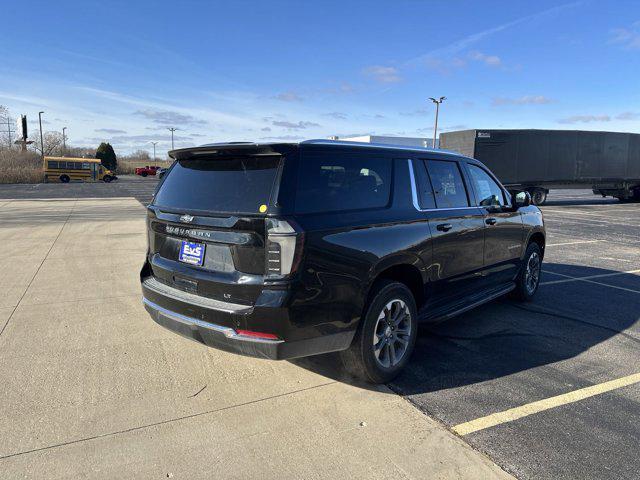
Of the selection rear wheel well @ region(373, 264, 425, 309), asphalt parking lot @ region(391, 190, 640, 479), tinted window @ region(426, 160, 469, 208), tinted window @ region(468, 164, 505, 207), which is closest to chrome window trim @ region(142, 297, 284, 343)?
rear wheel well @ region(373, 264, 425, 309)

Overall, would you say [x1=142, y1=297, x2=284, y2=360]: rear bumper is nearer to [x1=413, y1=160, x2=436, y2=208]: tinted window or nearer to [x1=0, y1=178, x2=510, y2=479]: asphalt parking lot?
[x1=0, y1=178, x2=510, y2=479]: asphalt parking lot

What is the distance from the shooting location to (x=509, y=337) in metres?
4.70

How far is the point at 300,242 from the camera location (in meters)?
2.90

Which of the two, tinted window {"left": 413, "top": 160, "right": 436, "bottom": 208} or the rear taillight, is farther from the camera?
tinted window {"left": 413, "top": 160, "right": 436, "bottom": 208}

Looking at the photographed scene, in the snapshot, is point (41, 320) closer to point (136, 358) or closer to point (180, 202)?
point (136, 358)

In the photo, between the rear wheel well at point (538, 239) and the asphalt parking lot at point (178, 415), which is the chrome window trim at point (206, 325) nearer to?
the asphalt parking lot at point (178, 415)

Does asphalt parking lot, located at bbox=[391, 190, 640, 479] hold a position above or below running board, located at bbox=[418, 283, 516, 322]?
below

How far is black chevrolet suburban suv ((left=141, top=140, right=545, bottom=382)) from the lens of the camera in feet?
9.68

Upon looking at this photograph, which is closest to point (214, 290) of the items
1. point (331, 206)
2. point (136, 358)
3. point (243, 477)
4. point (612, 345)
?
point (331, 206)

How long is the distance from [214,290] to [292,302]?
1.98 feet

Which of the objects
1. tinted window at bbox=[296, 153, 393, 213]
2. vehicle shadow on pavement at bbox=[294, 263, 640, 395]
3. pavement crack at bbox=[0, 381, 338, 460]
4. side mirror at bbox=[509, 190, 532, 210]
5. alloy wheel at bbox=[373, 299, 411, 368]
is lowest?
pavement crack at bbox=[0, 381, 338, 460]

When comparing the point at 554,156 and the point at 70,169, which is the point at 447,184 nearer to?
the point at 554,156

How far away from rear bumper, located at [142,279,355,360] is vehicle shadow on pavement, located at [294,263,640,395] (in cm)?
78

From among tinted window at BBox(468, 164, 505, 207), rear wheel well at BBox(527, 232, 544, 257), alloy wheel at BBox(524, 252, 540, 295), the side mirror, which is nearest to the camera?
tinted window at BBox(468, 164, 505, 207)
